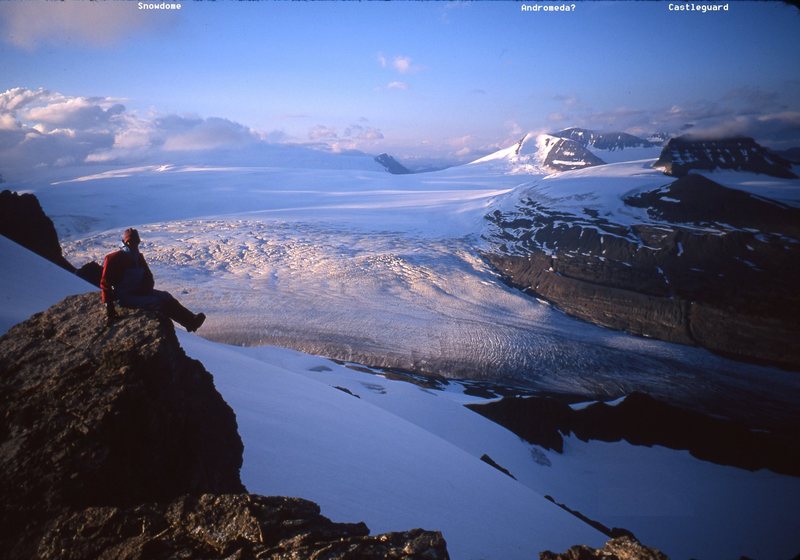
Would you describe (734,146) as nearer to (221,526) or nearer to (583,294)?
(583,294)

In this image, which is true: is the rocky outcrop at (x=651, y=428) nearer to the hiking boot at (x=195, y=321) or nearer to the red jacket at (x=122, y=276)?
the hiking boot at (x=195, y=321)

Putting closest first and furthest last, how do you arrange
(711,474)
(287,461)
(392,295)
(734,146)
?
(287,461) → (711,474) → (392,295) → (734,146)

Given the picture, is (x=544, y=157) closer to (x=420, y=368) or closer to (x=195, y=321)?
(x=420, y=368)

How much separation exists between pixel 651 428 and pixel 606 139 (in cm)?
19784

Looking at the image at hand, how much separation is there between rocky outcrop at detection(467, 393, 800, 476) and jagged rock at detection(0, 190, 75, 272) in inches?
891

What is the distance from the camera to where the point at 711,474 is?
1705 centimetres

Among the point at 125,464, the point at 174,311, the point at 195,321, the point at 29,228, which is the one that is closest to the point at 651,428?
the point at 195,321

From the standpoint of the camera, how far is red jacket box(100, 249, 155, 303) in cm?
361

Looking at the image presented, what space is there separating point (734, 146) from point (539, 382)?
57478mm

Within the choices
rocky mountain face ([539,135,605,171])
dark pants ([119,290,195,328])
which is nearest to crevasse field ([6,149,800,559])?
dark pants ([119,290,195,328])

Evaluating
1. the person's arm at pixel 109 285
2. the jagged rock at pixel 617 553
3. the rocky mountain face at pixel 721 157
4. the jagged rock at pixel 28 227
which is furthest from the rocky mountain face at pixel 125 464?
the rocky mountain face at pixel 721 157

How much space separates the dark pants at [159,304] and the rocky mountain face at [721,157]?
66334 mm

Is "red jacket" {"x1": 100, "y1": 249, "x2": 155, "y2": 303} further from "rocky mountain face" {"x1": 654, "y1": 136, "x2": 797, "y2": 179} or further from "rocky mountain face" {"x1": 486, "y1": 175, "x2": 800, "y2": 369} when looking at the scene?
"rocky mountain face" {"x1": 654, "y1": 136, "x2": 797, "y2": 179}

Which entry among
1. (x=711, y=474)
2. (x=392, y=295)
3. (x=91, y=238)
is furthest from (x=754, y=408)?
(x=91, y=238)
